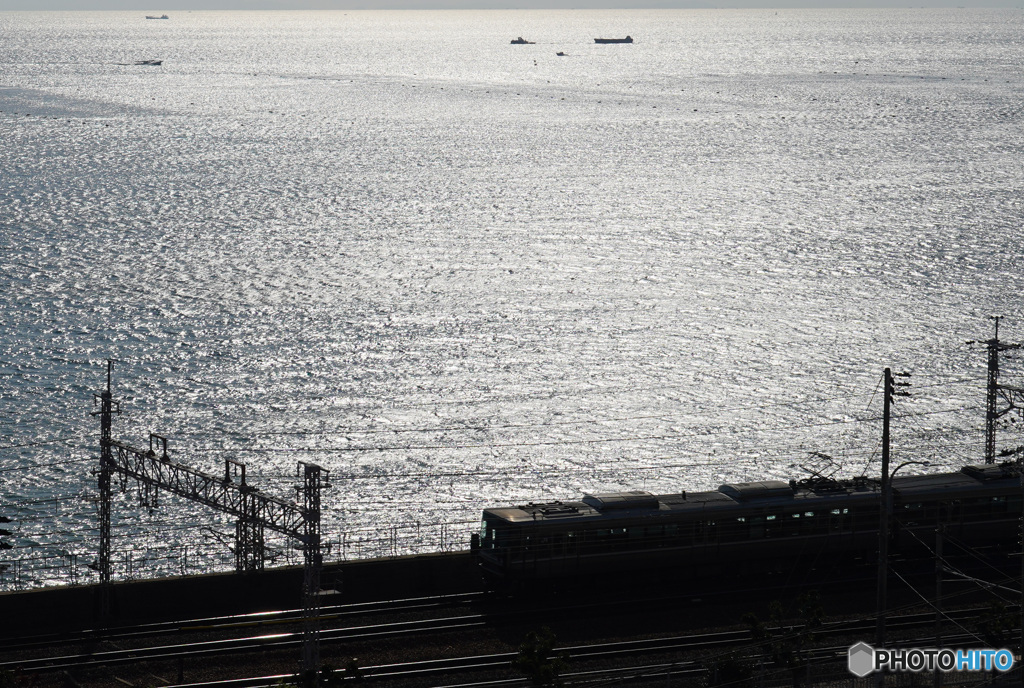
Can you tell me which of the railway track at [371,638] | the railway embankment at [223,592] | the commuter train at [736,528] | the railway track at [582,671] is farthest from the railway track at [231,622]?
the railway track at [582,671]

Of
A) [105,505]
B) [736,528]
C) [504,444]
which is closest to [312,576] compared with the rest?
[105,505]

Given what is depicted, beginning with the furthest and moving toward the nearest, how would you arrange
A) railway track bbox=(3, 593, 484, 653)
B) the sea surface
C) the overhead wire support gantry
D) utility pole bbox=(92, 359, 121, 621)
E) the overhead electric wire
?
the overhead electric wire → the sea surface → utility pole bbox=(92, 359, 121, 621) → railway track bbox=(3, 593, 484, 653) → the overhead wire support gantry

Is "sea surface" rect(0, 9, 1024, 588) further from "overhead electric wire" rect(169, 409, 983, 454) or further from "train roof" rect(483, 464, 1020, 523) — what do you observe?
"train roof" rect(483, 464, 1020, 523)

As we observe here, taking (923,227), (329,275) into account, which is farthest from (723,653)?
(923,227)

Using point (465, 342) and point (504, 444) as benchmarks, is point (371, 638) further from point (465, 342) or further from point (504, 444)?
point (465, 342)

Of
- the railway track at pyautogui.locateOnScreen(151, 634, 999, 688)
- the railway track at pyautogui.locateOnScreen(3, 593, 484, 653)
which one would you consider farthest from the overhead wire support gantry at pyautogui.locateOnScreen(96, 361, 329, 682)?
the railway track at pyautogui.locateOnScreen(151, 634, 999, 688)

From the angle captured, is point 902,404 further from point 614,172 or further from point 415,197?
point 614,172
